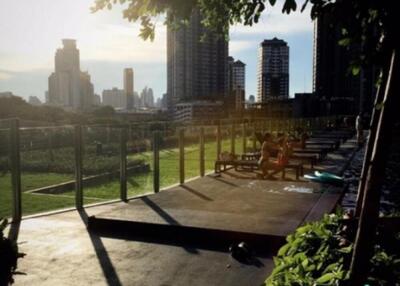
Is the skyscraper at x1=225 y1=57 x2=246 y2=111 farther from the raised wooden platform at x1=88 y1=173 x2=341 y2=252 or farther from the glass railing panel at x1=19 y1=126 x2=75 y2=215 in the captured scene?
the raised wooden platform at x1=88 y1=173 x2=341 y2=252

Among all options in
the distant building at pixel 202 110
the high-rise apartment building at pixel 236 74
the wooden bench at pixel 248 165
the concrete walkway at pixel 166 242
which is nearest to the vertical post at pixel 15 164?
the concrete walkway at pixel 166 242

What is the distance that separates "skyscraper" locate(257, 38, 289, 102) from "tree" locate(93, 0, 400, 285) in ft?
461

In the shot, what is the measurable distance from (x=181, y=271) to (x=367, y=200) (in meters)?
3.64

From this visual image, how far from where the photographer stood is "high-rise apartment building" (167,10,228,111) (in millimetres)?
123875

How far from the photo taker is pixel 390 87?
102 inches

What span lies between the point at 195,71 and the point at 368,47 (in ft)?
422

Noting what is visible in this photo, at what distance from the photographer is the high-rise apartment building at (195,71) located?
12388 centimetres

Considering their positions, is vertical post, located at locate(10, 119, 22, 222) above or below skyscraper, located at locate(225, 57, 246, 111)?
below

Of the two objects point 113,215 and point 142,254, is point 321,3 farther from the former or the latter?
point 113,215

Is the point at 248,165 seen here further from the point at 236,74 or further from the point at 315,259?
the point at 236,74

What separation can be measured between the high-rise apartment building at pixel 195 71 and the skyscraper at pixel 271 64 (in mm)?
15222

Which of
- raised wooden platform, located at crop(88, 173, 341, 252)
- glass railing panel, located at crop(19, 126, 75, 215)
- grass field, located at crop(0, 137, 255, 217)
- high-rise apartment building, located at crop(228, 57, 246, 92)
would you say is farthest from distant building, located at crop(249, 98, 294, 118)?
raised wooden platform, located at crop(88, 173, 341, 252)

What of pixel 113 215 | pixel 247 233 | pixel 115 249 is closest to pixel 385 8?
pixel 247 233

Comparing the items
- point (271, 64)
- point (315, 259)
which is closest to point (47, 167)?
point (315, 259)
